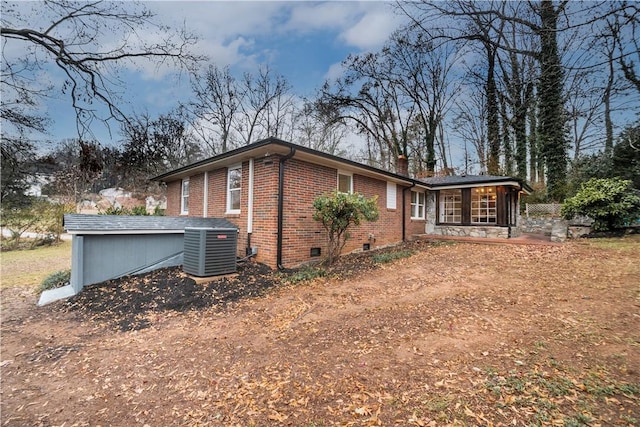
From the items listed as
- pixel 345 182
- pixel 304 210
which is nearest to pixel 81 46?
pixel 304 210

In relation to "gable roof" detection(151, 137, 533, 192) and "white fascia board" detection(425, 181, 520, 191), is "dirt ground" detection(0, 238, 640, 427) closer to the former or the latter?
"gable roof" detection(151, 137, 533, 192)

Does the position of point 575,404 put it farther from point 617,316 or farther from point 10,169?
point 10,169

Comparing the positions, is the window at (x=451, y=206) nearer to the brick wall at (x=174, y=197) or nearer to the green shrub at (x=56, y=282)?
the brick wall at (x=174, y=197)

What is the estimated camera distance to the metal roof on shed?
5.56 m

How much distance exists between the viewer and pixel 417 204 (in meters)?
13.5

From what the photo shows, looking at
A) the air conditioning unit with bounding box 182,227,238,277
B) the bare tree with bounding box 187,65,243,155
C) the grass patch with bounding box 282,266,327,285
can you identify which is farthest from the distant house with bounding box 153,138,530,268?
the bare tree with bounding box 187,65,243,155

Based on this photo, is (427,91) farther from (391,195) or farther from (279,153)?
(279,153)

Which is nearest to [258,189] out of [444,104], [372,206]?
[372,206]

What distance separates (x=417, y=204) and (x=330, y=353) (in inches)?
450

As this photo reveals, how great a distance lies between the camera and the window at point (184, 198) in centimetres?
1155

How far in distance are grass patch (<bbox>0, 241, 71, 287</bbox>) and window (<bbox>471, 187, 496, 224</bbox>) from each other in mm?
16220

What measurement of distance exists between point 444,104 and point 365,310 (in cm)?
2185

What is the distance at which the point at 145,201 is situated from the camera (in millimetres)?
22969

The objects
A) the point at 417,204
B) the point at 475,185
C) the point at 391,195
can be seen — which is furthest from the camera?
the point at 417,204
